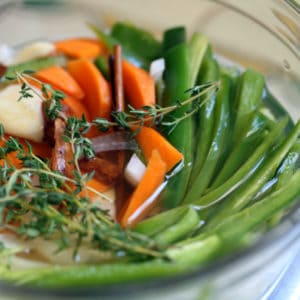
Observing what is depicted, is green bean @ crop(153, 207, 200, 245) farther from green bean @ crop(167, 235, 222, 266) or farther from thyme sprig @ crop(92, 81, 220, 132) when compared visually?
thyme sprig @ crop(92, 81, 220, 132)

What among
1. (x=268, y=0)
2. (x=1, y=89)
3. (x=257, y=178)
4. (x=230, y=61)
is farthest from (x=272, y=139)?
(x=1, y=89)

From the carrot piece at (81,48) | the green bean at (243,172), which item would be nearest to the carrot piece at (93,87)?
the carrot piece at (81,48)

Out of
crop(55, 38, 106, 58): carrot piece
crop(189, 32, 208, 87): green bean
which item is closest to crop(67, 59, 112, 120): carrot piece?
crop(55, 38, 106, 58): carrot piece

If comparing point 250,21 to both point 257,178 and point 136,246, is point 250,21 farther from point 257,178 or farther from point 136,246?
point 136,246

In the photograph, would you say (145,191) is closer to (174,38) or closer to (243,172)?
(243,172)

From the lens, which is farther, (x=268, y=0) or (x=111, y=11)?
(x=111, y=11)

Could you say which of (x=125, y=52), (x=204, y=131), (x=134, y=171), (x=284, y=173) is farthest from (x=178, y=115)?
(x=125, y=52)
